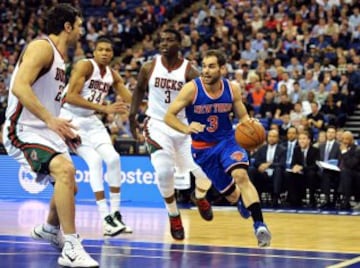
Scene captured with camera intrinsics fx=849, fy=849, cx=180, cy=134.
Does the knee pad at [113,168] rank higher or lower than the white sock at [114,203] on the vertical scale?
higher

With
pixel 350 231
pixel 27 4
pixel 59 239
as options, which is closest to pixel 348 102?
pixel 350 231

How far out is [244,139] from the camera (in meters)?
8.73

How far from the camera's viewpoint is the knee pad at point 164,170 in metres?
9.52

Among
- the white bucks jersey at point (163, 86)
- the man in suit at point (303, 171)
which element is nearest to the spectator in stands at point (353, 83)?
the man in suit at point (303, 171)

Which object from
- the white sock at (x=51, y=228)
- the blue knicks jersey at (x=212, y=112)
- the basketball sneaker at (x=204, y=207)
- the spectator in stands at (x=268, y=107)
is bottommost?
the white sock at (x=51, y=228)

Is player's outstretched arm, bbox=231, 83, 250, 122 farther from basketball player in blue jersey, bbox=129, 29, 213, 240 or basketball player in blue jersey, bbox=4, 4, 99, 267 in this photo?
basketball player in blue jersey, bbox=4, 4, 99, 267

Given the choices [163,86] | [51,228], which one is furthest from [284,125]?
[51,228]

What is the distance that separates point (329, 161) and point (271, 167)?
104 centimetres

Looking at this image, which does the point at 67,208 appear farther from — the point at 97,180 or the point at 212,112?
the point at 97,180

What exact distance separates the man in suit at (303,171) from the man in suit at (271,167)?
0.71 feet

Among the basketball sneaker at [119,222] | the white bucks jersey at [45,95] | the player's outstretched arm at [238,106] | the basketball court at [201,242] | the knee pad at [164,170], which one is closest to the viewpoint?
the white bucks jersey at [45,95]

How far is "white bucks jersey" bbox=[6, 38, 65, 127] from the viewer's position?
273 inches

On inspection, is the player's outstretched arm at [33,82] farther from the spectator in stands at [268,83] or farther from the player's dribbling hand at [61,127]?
the spectator in stands at [268,83]

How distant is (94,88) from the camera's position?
33.0 feet
